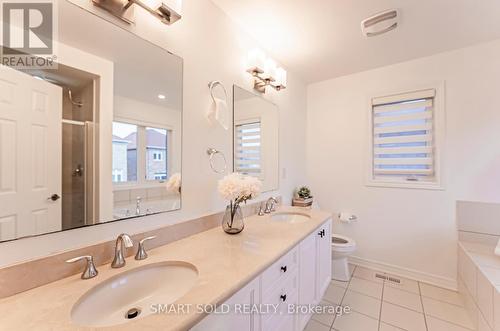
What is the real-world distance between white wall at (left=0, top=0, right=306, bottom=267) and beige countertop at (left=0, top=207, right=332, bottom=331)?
0.14 meters

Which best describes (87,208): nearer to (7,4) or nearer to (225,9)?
(7,4)

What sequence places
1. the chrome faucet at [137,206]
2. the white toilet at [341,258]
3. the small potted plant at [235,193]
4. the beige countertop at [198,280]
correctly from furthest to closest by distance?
the white toilet at [341,258]
the small potted plant at [235,193]
the chrome faucet at [137,206]
the beige countertop at [198,280]

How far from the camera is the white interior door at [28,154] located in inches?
27.4

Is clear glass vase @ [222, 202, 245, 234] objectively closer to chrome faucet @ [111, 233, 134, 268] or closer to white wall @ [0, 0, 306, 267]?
white wall @ [0, 0, 306, 267]

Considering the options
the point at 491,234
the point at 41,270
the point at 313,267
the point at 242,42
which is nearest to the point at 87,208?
the point at 41,270

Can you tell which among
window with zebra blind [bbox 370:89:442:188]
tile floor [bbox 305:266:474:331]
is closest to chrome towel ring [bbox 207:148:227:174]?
tile floor [bbox 305:266:474:331]

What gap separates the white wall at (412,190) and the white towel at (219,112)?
1693 mm

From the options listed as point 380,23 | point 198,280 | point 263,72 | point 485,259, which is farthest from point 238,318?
point 380,23

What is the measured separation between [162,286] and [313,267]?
3.54 feet

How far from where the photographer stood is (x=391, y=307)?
5.83 ft

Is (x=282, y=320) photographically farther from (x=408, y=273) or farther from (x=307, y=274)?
(x=408, y=273)

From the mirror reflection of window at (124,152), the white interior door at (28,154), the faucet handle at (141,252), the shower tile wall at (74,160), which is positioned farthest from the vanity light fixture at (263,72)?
the faucet handle at (141,252)

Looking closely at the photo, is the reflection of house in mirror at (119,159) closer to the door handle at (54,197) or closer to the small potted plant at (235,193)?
the door handle at (54,197)

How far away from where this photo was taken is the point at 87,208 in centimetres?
88
